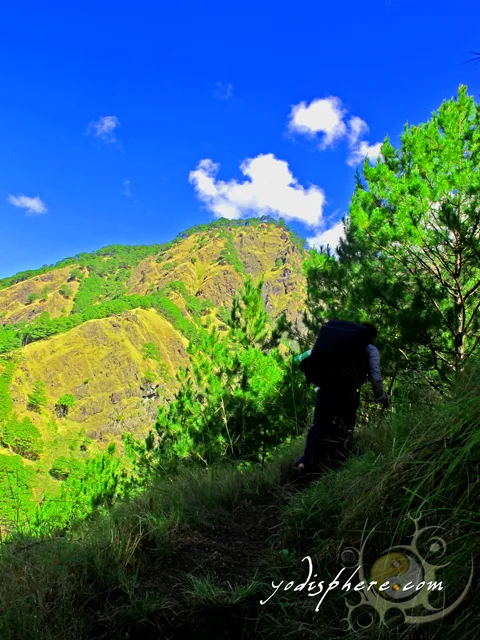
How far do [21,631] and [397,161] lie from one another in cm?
780

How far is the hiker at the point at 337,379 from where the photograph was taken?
301 cm

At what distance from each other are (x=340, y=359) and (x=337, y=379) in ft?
0.54

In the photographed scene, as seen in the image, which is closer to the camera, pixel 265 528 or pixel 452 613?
pixel 452 613

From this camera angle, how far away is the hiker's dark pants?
301cm

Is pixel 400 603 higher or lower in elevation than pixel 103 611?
higher

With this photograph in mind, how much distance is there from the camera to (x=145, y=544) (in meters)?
2.16

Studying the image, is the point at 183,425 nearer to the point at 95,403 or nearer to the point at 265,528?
the point at 265,528

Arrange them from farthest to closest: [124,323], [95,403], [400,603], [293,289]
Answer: [293,289], [124,323], [95,403], [400,603]

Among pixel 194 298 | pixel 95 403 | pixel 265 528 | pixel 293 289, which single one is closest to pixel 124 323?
pixel 95 403

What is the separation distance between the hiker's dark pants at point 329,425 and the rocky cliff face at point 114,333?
169 feet

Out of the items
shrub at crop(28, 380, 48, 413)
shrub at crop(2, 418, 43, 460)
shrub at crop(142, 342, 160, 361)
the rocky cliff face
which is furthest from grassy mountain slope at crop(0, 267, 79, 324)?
shrub at crop(2, 418, 43, 460)

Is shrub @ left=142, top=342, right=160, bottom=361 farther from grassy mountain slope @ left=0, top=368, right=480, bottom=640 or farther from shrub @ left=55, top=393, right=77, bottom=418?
grassy mountain slope @ left=0, top=368, right=480, bottom=640

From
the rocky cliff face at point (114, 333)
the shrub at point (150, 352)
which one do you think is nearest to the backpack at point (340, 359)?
the rocky cliff face at point (114, 333)

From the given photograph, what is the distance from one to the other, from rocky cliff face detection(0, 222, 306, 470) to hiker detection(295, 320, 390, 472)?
169ft
